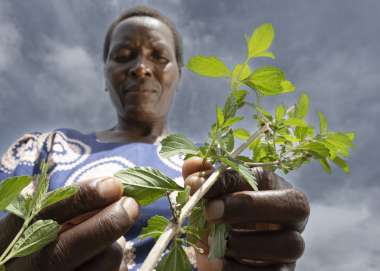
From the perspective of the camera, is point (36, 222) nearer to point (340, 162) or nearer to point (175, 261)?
point (175, 261)

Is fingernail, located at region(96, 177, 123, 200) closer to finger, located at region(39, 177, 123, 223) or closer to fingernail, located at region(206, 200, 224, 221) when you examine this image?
finger, located at region(39, 177, 123, 223)

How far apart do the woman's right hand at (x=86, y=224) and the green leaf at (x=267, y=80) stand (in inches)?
7.7

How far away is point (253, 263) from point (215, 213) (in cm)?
19

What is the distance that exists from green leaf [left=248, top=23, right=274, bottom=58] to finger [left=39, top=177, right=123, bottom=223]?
218mm

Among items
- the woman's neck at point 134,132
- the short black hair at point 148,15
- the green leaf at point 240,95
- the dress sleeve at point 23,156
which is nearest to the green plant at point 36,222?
the green leaf at point 240,95

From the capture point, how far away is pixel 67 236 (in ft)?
1.55

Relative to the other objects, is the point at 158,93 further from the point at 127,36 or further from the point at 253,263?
the point at 253,263

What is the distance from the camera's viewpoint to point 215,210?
1.55 feet

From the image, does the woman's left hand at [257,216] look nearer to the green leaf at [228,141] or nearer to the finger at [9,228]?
the green leaf at [228,141]

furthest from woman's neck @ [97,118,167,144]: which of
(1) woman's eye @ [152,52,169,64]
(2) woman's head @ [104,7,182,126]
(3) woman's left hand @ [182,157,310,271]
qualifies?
(3) woman's left hand @ [182,157,310,271]

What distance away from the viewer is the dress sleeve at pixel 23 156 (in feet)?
3.72

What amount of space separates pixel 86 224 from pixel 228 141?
0.64ft

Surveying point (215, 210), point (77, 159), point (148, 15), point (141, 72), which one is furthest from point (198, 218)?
point (148, 15)

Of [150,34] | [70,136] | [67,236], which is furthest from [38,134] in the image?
[67,236]
